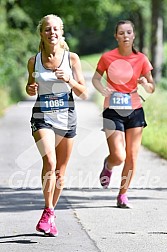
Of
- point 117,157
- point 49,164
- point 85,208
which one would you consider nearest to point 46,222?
point 49,164

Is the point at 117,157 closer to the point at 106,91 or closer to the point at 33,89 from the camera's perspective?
the point at 106,91

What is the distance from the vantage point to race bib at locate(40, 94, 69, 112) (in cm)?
764

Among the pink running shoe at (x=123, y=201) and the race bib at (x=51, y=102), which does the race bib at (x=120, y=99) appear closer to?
the pink running shoe at (x=123, y=201)

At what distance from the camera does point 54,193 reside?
8.05 meters

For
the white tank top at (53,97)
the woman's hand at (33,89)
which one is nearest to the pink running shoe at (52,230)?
the white tank top at (53,97)

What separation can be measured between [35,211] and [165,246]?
2382 mm

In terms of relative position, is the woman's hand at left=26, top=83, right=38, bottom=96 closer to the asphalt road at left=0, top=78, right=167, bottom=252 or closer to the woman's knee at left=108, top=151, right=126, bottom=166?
the asphalt road at left=0, top=78, right=167, bottom=252

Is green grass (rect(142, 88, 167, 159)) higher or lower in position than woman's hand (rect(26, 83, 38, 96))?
lower

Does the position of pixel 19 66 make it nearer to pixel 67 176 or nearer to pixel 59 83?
pixel 67 176

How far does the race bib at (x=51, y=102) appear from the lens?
764 centimetres

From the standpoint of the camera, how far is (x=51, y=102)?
7637 millimetres

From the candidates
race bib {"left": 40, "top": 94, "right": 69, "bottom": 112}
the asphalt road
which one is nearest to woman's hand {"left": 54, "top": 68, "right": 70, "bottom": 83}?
race bib {"left": 40, "top": 94, "right": 69, "bottom": 112}

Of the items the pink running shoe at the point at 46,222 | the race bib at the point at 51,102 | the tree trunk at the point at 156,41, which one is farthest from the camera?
the tree trunk at the point at 156,41

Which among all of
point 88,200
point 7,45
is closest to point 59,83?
point 88,200
